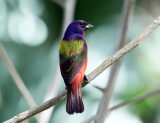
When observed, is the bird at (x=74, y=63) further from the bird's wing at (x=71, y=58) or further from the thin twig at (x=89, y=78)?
the thin twig at (x=89, y=78)

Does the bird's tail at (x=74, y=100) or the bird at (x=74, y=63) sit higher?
the bird at (x=74, y=63)

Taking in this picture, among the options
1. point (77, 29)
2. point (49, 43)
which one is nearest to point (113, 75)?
point (77, 29)

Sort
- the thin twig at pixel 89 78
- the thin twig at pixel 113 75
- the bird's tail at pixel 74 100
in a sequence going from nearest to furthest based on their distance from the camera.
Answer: the thin twig at pixel 89 78, the bird's tail at pixel 74 100, the thin twig at pixel 113 75

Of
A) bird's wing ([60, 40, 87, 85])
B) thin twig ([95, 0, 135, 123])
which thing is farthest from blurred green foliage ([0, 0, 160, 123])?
bird's wing ([60, 40, 87, 85])

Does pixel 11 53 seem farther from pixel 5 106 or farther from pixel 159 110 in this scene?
pixel 159 110

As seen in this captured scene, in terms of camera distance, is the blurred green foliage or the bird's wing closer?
the bird's wing

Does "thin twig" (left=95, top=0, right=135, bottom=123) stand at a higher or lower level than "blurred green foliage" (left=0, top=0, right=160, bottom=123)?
higher

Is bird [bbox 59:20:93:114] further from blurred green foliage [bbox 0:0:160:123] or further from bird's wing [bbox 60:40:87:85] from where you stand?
blurred green foliage [bbox 0:0:160:123]

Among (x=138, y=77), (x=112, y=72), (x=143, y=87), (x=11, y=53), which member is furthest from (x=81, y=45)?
(x=11, y=53)

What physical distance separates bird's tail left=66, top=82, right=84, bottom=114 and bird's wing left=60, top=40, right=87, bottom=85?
0.09 metres

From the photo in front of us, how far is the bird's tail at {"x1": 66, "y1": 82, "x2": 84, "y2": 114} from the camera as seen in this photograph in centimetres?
341

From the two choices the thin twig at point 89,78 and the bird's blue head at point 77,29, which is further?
the bird's blue head at point 77,29

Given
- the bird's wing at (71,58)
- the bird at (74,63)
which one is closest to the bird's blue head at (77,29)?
the bird at (74,63)

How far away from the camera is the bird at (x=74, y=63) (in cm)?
350
